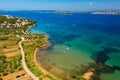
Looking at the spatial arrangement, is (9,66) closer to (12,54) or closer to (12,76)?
(12,76)

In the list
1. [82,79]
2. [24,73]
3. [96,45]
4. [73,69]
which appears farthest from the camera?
[96,45]

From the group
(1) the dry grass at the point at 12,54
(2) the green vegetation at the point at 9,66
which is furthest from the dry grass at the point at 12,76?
(1) the dry grass at the point at 12,54

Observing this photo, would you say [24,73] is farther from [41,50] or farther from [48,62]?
[41,50]

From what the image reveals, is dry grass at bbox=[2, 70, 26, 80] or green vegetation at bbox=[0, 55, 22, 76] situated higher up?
green vegetation at bbox=[0, 55, 22, 76]

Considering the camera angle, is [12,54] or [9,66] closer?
[9,66]

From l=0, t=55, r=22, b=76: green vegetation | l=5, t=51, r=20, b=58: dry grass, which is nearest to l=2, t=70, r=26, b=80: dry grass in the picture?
l=0, t=55, r=22, b=76: green vegetation

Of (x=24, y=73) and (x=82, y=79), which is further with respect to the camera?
(x=24, y=73)

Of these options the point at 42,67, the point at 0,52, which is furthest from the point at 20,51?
the point at 42,67

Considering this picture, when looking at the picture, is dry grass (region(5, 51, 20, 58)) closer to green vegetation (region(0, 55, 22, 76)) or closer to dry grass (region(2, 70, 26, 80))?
green vegetation (region(0, 55, 22, 76))

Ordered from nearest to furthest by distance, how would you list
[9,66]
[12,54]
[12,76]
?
[12,76]
[9,66]
[12,54]

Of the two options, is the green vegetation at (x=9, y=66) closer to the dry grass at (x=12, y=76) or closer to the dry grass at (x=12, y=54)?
the dry grass at (x=12, y=76)

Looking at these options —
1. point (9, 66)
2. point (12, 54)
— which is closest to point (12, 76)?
point (9, 66)
